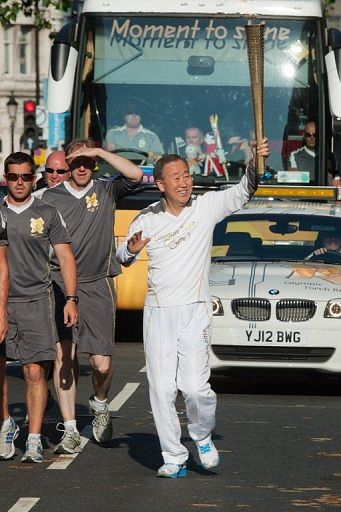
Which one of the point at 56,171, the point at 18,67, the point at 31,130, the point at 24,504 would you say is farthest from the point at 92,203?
the point at 18,67

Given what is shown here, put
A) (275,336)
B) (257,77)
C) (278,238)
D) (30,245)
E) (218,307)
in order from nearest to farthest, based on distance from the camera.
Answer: (257,77) → (30,245) → (275,336) → (218,307) → (278,238)

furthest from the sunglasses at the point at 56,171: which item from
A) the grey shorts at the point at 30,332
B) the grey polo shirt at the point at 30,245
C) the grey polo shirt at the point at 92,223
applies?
the grey shorts at the point at 30,332

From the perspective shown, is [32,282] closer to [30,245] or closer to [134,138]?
[30,245]

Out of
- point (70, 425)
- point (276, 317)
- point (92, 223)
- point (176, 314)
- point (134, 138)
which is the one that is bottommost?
point (70, 425)

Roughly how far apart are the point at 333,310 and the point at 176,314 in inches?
157

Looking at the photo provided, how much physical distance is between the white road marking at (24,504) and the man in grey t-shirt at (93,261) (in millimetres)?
1908

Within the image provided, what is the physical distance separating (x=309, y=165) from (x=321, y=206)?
3.83 m

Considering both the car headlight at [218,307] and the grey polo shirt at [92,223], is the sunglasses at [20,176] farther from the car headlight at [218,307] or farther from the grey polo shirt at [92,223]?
the car headlight at [218,307]

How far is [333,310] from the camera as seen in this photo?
543 inches

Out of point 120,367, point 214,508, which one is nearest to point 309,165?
point 120,367

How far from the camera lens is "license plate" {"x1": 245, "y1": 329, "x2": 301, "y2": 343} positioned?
45.1 ft

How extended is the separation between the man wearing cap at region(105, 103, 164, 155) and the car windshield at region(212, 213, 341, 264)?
164 inches

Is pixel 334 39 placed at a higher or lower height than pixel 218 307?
higher

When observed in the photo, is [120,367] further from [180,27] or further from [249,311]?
[180,27]
